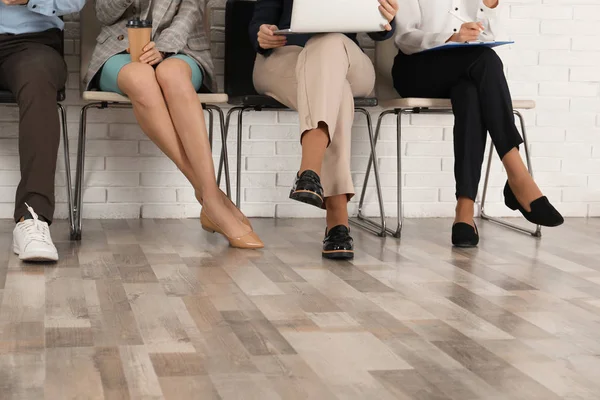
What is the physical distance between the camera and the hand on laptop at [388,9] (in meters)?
2.81

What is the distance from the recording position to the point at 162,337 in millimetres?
1834

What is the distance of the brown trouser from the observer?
2713 millimetres

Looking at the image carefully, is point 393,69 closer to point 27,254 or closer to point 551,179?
point 551,179

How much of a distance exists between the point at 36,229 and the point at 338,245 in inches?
34.4

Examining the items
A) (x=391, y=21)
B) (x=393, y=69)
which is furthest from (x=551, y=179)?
(x=391, y=21)

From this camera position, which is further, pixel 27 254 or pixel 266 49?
pixel 266 49

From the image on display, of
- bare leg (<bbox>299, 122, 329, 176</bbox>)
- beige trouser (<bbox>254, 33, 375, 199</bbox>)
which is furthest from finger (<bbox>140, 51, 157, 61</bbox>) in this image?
bare leg (<bbox>299, 122, 329, 176</bbox>)

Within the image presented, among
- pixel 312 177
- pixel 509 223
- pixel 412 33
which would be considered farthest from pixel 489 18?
pixel 312 177

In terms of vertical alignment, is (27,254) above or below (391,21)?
below

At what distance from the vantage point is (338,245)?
2762 mm

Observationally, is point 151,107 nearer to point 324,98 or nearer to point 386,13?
point 324,98

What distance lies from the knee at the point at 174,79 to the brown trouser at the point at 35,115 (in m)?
0.31

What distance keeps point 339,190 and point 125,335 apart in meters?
1.09

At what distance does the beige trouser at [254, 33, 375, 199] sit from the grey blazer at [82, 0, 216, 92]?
326 millimetres
